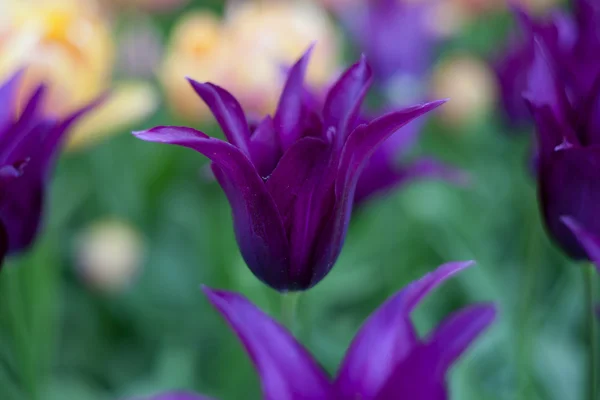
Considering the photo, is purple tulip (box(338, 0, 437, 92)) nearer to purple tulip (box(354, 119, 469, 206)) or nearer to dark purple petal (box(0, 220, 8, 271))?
purple tulip (box(354, 119, 469, 206))

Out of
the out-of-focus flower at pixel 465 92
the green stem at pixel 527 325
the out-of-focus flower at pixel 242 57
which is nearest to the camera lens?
the green stem at pixel 527 325

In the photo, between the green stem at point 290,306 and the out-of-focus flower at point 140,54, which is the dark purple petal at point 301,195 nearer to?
the green stem at point 290,306

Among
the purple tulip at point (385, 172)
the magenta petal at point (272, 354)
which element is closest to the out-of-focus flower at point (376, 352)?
the magenta petal at point (272, 354)

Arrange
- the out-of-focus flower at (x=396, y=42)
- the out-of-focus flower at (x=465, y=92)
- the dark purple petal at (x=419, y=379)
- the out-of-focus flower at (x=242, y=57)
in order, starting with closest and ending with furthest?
the dark purple petal at (x=419, y=379)
the out-of-focus flower at (x=242, y=57)
the out-of-focus flower at (x=465, y=92)
the out-of-focus flower at (x=396, y=42)

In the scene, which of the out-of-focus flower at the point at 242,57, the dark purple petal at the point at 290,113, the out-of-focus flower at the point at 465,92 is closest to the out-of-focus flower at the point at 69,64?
the out-of-focus flower at the point at 242,57

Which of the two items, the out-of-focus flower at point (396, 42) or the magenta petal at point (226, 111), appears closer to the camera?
the magenta petal at point (226, 111)

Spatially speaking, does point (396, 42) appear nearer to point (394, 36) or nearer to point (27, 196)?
point (394, 36)

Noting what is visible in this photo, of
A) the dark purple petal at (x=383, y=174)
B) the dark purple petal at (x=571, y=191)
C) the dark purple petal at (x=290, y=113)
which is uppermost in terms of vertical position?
the dark purple petal at (x=290, y=113)

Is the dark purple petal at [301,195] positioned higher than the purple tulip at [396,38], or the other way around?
the dark purple petal at [301,195]
